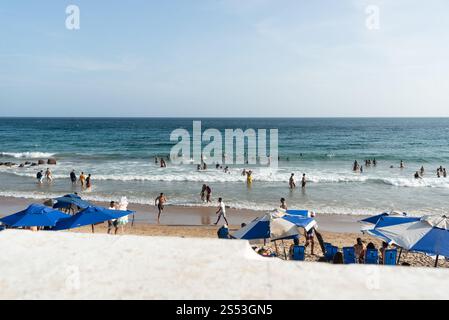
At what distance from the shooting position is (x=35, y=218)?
1000cm

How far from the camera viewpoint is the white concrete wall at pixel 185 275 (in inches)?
96.2

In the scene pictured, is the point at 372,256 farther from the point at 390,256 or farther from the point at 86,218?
the point at 86,218

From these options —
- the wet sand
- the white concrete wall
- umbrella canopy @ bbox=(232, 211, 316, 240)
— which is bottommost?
the wet sand

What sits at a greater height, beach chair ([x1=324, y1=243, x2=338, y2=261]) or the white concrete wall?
the white concrete wall

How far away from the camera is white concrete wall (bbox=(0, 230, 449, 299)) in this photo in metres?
2.44

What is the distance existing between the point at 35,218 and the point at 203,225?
760cm

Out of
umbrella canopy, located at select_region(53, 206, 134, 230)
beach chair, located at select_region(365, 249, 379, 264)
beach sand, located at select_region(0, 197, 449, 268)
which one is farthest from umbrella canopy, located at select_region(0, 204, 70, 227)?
beach chair, located at select_region(365, 249, 379, 264)

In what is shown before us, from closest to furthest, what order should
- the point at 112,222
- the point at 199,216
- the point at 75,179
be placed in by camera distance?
the point at 112,222 → the point at 199,216 → the point at 75,179

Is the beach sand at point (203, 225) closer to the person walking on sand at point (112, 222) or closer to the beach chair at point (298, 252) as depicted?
the person walking on sand at point (112, 222)

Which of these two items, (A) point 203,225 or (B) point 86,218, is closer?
(B) point 86,218

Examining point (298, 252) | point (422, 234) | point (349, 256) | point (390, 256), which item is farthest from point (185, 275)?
point (390, 256)

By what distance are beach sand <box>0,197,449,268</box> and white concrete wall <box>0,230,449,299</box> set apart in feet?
28.2

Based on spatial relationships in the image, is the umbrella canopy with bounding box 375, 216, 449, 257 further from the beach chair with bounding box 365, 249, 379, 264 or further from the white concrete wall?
the white concrete wall
